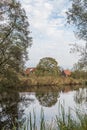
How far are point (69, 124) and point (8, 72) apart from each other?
108 ft

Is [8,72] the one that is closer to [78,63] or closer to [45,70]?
[78,63]

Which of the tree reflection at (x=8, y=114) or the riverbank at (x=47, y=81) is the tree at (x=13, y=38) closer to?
the tree reflection at (x=8, y=114)

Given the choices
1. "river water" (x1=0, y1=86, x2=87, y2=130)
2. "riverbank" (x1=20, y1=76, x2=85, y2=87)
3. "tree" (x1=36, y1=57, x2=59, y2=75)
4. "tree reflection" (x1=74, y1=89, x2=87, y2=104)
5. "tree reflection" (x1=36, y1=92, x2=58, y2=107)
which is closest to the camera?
"tree reflection" (x1=74, y1=89, x2=87, y2=104)

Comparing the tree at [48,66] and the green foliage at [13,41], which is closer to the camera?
the green foliage at [13,41]

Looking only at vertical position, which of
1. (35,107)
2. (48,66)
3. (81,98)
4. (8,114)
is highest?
(48,66)

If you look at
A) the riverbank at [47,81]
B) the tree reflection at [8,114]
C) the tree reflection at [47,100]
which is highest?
the riverbank at [47,81]

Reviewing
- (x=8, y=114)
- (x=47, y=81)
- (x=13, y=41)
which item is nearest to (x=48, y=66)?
(x=47, y=81)

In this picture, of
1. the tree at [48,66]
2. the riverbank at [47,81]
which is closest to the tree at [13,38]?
the riverbank at [47,81]

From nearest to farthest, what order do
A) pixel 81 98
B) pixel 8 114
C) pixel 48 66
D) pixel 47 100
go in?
pixel 81 98, pixel 8 114, pixel 47 100, pixel 48 66

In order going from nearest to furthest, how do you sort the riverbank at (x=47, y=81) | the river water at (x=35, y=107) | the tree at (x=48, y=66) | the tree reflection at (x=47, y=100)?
the river water at (x=35, y=107)
the tree reflection at (x=47, y=100)
the riverbank at (x=47, y=81)
the tree at (x=48, y=66)

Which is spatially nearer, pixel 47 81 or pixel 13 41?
pixel 13 41

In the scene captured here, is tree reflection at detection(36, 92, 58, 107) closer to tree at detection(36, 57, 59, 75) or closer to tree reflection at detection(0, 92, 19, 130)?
tree reflection at detection(0, 92, 19, 130)

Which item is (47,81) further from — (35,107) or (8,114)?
(35,107)

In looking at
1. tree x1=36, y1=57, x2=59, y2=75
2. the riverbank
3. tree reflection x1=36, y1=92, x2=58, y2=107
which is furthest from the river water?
tree x1=36, y1=57, x2=59, y2=75
